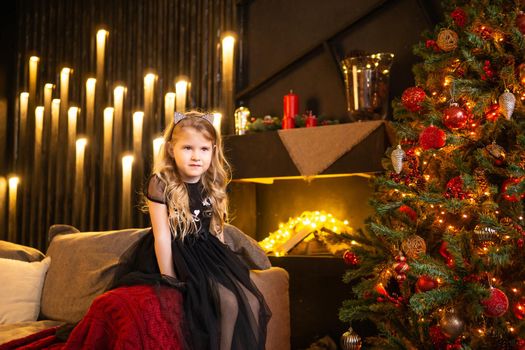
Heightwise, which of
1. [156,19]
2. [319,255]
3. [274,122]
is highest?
[156,19]

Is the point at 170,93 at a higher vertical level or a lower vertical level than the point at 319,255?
higher

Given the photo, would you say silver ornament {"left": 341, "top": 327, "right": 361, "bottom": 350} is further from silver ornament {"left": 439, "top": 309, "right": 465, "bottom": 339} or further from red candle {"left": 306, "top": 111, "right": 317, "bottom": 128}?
red candle {"left": 306, "top": 111, "right": 317, "bottom": 128}

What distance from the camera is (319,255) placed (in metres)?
2.90

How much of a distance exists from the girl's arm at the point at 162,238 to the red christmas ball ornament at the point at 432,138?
0.97 m

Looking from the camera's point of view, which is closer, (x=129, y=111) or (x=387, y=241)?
(x=387, y=241)

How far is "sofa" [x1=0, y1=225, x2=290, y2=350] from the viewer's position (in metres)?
2.26

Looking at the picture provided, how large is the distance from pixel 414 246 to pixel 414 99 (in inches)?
23.3

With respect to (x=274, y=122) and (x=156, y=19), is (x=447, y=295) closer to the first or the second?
(x=274, y=122)

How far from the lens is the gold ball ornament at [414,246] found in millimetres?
2027

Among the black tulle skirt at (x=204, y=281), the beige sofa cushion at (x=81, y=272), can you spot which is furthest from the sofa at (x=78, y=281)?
the black tulle skirt at (x=204, y=281)

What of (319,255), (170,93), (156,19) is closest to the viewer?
(319,255)

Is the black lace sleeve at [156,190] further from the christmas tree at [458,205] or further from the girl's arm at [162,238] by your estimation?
the christmas tree at [458,205]

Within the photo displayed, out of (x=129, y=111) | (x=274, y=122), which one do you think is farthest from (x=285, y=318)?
(x=129, y=111)

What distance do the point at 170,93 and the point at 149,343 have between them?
7.40ft
